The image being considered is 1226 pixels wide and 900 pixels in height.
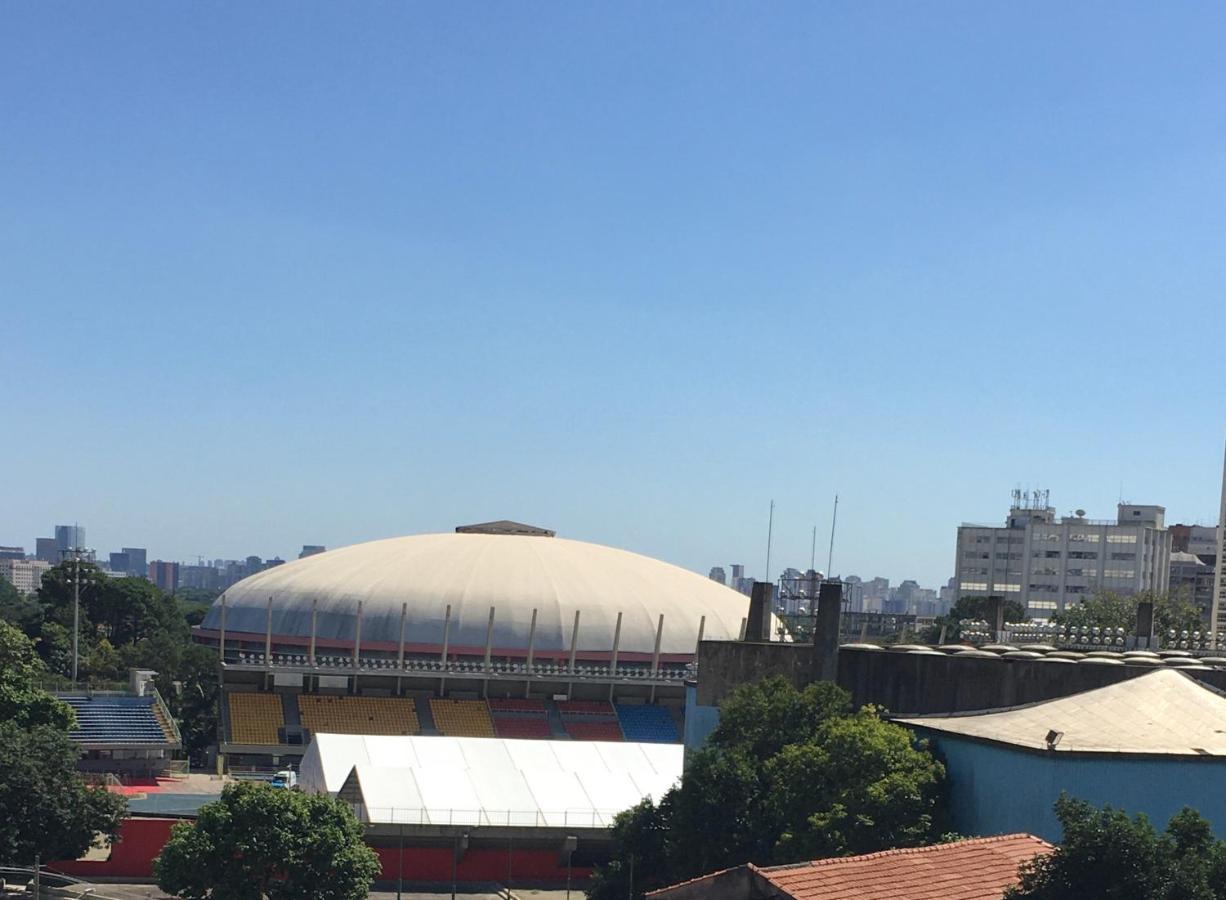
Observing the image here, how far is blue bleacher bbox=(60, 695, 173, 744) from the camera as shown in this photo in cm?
8156

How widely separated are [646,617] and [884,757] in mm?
60894

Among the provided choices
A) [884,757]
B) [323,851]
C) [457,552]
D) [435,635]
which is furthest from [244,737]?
[884,757]

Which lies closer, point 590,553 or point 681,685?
point 681,685

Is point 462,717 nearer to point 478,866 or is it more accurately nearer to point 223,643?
point 223,643

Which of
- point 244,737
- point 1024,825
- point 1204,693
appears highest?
point 1204,693

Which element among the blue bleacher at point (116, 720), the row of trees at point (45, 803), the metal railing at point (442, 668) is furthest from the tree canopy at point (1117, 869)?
the metal railing at point (442, 668)

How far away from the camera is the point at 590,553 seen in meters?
113

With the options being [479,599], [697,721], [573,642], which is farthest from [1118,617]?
[697,721]

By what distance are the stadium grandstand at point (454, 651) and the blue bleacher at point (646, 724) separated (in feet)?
0.43

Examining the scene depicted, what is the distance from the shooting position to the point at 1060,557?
188000 mm

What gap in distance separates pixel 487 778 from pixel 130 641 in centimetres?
9587

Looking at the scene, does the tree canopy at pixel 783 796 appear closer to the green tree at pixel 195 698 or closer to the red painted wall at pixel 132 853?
the red painted wall at pixel 132 853

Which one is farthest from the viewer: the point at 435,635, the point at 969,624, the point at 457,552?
the point at 457,552

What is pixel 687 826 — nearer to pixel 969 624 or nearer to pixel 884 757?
pixel 884 757
